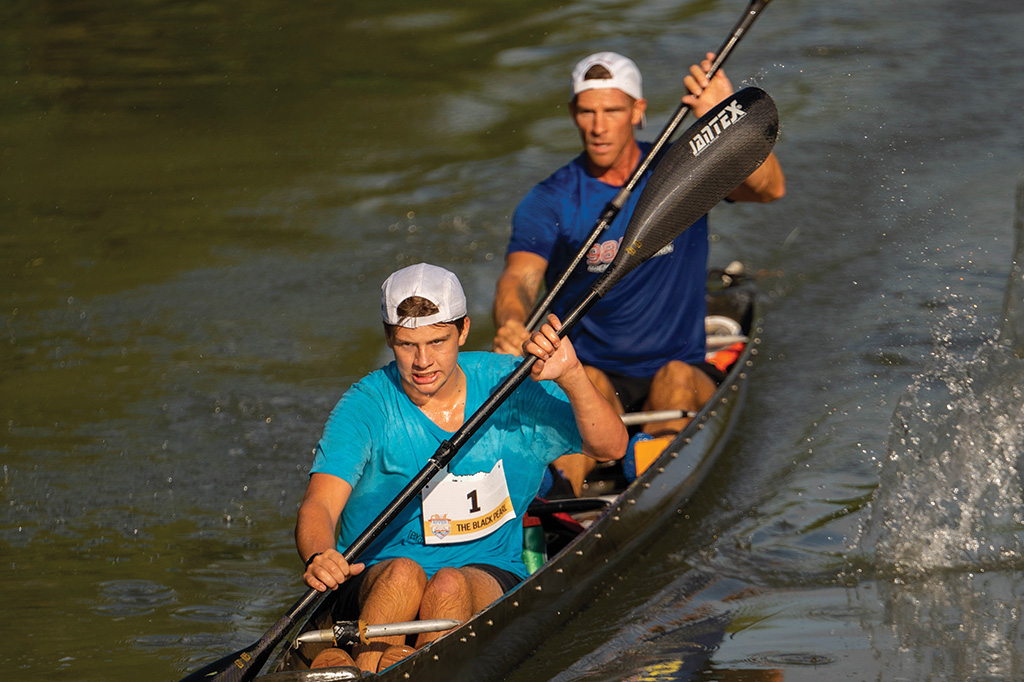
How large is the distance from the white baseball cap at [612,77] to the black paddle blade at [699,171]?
0.93 m

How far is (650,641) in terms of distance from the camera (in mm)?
5422

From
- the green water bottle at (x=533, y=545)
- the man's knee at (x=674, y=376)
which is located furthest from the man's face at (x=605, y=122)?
the green water bottle at (x=533, y=545)

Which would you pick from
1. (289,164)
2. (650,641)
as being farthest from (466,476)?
(289,164)

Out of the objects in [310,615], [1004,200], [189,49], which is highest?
[189,49]

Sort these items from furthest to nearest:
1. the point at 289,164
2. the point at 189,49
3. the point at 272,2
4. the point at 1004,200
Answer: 1. the point at 272,2
2. the point at 189,49
3. the point at 289,164
4. the point at 1004,200

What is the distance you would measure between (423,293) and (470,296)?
17.7 ft

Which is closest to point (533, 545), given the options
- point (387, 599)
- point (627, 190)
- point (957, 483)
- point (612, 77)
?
point (387, 599)

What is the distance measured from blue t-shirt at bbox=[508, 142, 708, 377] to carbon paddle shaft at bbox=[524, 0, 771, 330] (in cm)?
26

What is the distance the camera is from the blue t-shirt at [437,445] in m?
4.61

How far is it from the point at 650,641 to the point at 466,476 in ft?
4.55

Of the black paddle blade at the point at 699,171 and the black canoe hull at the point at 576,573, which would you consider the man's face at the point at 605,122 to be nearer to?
the black paddle blade at the point at 699,171

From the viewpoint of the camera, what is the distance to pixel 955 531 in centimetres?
593

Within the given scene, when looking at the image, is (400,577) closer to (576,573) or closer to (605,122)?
(576,573)

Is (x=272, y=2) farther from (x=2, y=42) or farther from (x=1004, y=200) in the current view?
(x=1004, y=200)
